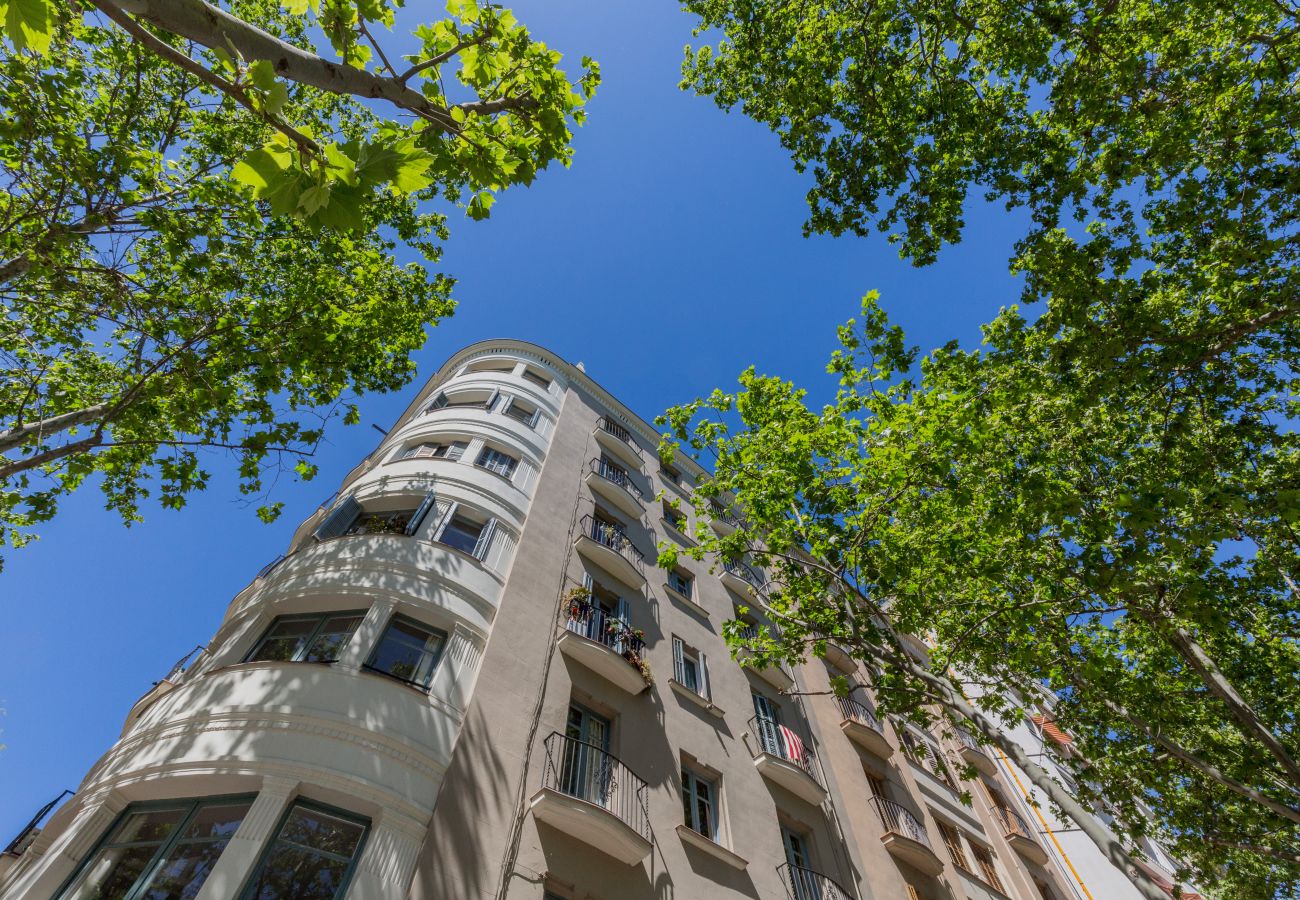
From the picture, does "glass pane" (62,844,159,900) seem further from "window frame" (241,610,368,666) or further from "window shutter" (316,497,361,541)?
"window shutter" (316,497,361,541)

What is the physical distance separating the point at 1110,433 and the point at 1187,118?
588 centimetres

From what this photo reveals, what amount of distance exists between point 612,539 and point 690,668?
3817mm

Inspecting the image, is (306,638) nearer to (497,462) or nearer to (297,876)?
(297,876)

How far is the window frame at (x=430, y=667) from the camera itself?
9.05 m

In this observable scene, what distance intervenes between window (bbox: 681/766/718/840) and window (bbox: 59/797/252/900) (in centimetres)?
730

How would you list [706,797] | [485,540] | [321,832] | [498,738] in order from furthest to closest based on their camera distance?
[485,540]
[706,797]
[498,738]
[321,832]

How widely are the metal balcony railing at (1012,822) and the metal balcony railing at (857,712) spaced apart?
21.2 feet

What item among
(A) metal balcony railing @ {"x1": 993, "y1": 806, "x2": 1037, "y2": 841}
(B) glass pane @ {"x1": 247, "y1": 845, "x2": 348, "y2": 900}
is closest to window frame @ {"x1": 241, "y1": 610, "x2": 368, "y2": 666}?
(B) glass pane @ {"x1": 247, "y1": 845, "x2": 348, "y2": 900}

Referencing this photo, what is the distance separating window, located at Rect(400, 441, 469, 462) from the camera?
1487 centimetres

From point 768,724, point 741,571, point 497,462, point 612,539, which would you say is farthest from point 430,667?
point 741,571

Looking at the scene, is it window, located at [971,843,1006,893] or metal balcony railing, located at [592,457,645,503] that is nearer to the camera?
window, located at [971,843,1006,893]

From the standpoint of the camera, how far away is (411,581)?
10.6 meters

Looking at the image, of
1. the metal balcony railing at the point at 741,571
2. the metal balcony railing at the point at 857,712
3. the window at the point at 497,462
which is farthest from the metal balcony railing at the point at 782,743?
the window at the point at 497,462

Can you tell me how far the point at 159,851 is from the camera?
6.98m
